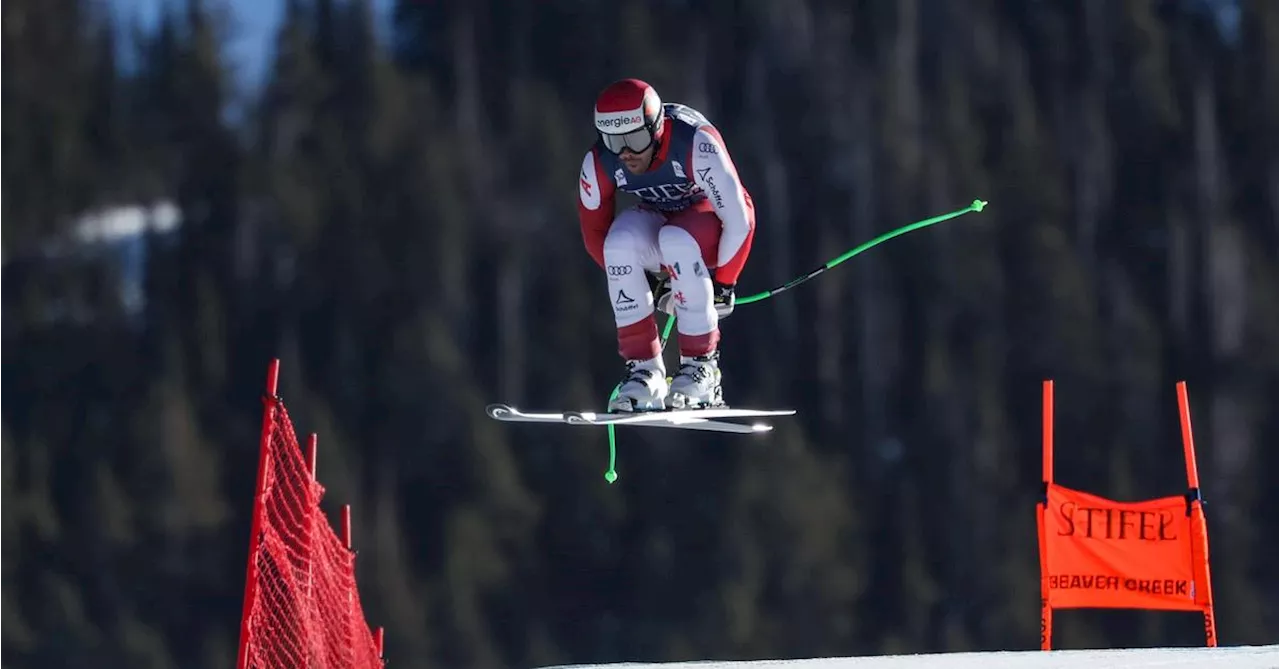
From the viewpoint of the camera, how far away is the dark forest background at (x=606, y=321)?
14836 millimetres

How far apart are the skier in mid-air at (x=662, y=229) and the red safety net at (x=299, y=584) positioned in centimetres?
105

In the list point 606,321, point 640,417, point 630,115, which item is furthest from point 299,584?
point 606,321

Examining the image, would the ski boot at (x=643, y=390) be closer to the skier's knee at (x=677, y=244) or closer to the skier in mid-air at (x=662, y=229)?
the skier in mid-air at (x=662, y=229)

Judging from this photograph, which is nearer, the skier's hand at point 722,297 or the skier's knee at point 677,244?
the skier's knee at point 677,244

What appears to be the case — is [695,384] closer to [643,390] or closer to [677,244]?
[643,390]

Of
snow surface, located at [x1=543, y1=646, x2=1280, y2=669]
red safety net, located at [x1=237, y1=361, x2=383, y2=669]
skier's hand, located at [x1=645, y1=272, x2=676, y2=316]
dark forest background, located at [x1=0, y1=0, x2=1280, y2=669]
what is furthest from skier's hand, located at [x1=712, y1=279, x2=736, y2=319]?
dark forest background, located at [x1=0, y1=0, x2=1280, y2=669]

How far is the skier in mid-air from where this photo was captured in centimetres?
540

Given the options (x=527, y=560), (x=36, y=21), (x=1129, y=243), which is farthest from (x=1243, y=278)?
(x=36, y=21)

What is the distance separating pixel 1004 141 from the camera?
52.4ft

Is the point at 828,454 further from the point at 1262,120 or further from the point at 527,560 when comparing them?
the point at 1262,120

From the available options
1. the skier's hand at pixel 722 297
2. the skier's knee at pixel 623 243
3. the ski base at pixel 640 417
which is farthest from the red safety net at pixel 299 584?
the skier's hand at pixel 722 297

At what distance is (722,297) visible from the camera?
5.82 meters

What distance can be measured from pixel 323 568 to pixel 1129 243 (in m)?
11.0

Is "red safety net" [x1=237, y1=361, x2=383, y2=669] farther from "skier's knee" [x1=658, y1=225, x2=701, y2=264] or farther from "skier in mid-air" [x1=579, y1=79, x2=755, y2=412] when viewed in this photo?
"skier's knee" [x1=658, y1=225, x2=701, y2=264]
